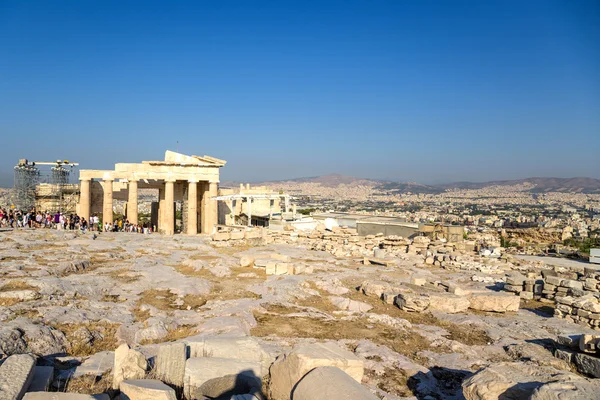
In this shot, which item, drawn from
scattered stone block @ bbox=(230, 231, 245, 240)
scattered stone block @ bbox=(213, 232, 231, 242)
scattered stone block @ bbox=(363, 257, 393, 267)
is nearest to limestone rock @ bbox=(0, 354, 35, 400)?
scattered stone block @ bbox=(363, 257, 393, 267)

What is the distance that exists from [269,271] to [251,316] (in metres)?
5.50

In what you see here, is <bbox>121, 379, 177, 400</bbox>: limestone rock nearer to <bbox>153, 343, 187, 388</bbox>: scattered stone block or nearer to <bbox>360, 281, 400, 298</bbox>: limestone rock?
<bbox>153, 343, 187, 388</bbox>: scattered stone block

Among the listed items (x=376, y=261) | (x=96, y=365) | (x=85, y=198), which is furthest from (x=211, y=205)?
(x=96, y=365)

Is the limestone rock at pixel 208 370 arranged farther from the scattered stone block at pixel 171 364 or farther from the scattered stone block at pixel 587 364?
the scattered stone block at pixel 587 364

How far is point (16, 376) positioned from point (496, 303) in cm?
1111

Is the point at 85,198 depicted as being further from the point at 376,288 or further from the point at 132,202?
the point at 376,288

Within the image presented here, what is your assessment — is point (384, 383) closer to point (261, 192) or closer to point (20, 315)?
point (20, 315)

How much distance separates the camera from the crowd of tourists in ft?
79.6

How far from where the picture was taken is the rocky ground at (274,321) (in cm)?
636

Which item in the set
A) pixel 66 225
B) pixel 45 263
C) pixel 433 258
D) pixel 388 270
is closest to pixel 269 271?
pixel 388 270

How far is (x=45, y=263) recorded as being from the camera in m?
13.7

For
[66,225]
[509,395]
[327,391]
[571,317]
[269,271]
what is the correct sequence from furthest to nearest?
[66,225]
[269,271]
[571,317]
[509,395]
[327,391]

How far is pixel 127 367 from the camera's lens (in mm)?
5492

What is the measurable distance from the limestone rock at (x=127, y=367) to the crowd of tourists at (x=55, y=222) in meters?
21.1
